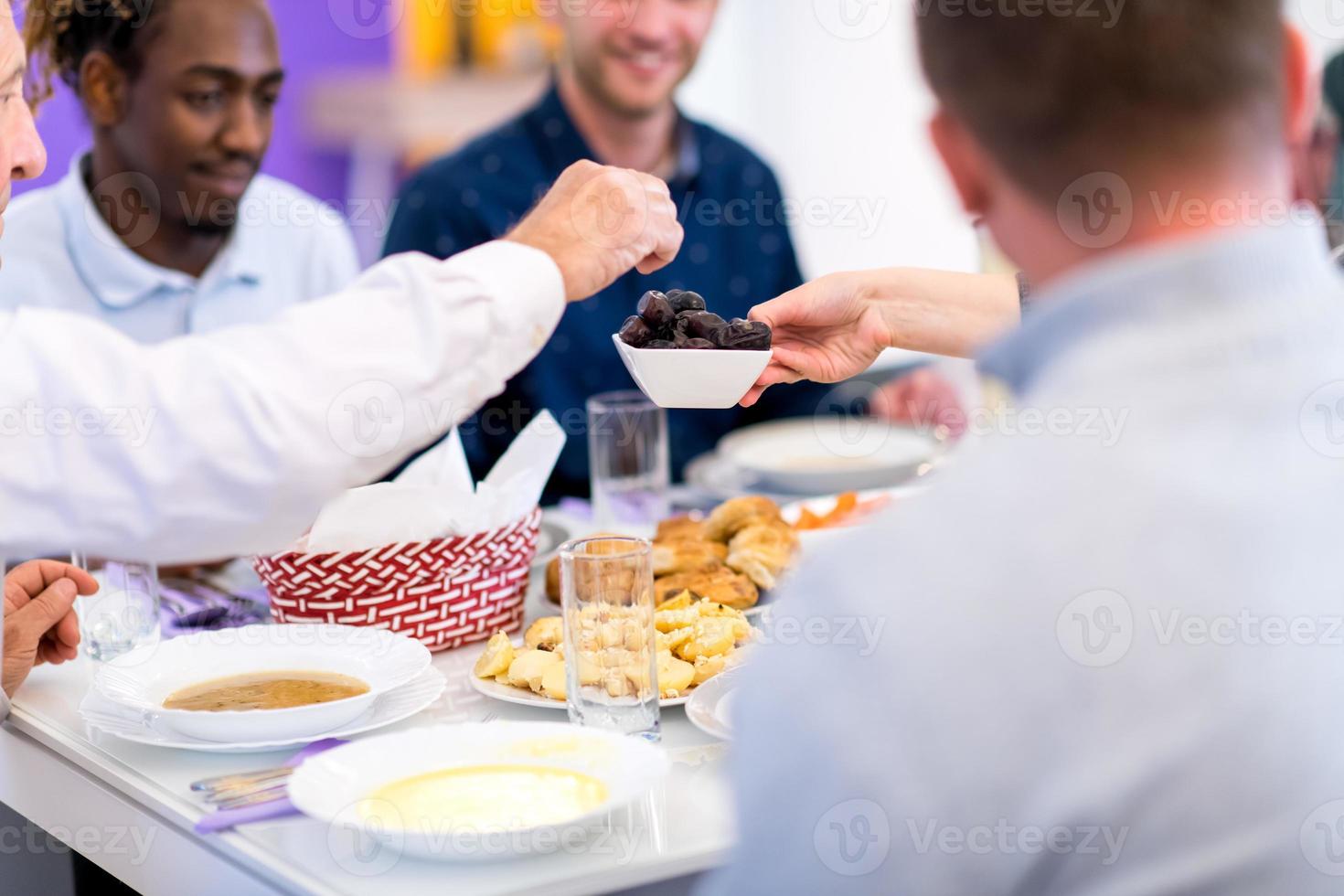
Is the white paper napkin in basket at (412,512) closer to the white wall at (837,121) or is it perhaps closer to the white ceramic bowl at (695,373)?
the white ceramic bowl at (695,373)

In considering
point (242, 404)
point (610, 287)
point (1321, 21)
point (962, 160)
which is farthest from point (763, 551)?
point (1321, 21)

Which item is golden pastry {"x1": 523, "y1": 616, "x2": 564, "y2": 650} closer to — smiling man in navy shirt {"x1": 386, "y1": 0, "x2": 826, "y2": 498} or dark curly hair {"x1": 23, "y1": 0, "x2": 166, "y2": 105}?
smiling man in navy shirt {"x1": 386, "y1": 0, "x2": 826, "y2": 498}

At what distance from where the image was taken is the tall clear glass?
1307 millimetres

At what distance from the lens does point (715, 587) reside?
1606mm

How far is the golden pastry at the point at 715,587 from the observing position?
160cm

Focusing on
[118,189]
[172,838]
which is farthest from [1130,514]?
[118,189]

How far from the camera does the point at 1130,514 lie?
0.71 m

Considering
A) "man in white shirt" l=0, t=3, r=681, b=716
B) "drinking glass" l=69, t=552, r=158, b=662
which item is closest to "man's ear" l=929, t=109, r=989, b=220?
"man in white shirt" l=0, t=3, r=681, b=716

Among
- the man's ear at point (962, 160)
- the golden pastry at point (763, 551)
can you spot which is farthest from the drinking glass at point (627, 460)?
the man's ear at point (962, 160)

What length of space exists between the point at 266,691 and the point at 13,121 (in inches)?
23.0

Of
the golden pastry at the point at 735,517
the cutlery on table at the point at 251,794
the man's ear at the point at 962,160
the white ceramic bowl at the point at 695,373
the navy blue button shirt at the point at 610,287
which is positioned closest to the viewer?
the man's ear at the point at 962,160

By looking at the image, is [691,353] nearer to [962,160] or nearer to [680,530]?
[680,530]

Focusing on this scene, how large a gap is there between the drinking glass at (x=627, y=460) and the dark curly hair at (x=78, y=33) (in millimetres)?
1021

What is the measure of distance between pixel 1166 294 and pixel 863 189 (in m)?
5.10
